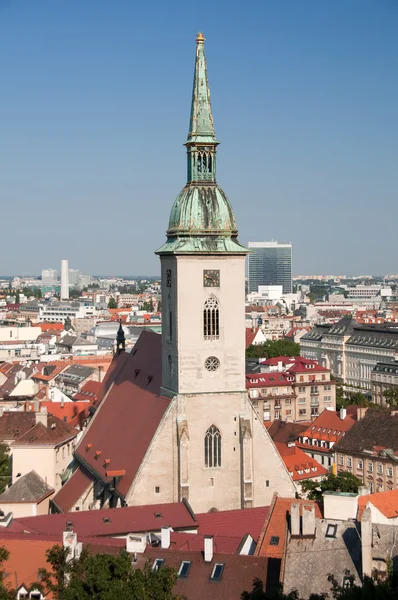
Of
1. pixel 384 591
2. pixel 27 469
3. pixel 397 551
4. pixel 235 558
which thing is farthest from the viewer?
pixel 27 469

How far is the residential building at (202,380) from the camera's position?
5553cm

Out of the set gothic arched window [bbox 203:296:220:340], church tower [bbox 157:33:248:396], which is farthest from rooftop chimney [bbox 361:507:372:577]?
gothic arched window [bbox 203:296:220:340]

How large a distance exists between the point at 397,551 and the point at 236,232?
78.4 feet

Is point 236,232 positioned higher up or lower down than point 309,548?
higher up

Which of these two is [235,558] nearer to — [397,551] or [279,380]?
[397,551]

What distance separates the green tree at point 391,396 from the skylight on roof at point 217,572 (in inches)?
3460

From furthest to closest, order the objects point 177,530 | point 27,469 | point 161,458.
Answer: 1. point 27,469
2. point 161,458
3. point 177,530

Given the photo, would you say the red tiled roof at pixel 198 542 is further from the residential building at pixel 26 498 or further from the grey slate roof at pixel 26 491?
the grey slate roof at pixel 26 491

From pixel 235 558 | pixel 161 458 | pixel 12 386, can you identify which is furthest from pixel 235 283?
pixel 12 386

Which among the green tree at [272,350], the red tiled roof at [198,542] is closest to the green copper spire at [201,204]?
the red tiled roof at [198,542]

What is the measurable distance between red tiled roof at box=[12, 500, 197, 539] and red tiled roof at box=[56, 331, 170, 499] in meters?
2.97

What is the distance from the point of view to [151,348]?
66.1 m

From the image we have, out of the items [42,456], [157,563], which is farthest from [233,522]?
[42,456]

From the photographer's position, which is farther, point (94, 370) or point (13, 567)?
point (94, 370)
